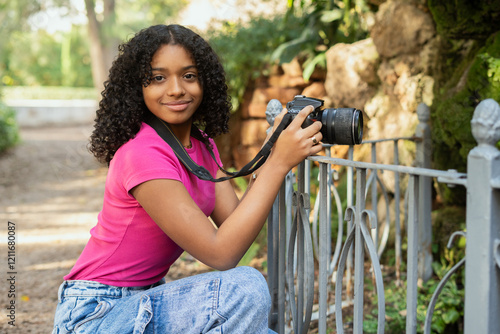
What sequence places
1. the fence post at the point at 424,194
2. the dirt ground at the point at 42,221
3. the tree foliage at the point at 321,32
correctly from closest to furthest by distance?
1. the fence post at the point at 424,194
2. the dirt ground at the point at 42,221
3. the tree foliage at the point at 321,32

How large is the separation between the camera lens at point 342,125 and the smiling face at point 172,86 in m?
0.53

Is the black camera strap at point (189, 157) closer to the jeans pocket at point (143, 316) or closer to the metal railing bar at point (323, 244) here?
the metal railing bar at point (323, 244)

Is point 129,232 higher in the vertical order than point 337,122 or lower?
lower

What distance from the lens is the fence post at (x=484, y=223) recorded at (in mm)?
1186

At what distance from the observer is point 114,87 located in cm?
193

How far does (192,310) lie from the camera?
5.40 feet

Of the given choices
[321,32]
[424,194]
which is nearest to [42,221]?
[321,32]

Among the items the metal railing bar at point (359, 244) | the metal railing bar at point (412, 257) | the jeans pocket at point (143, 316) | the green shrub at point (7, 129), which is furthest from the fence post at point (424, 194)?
the green shrub at point (7, 129)

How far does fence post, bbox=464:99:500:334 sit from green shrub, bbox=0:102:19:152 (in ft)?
33.1

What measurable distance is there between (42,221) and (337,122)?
5561 mm

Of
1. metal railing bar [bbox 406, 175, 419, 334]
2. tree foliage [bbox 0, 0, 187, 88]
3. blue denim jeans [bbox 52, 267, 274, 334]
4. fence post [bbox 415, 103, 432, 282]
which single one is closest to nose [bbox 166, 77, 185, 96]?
blue denim jeans [bbox 52, 267, 274, 334]

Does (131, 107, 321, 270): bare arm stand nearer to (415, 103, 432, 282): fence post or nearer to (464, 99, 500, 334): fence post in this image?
(464, 99, 500, 334): fence post

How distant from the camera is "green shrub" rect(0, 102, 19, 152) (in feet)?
32.5

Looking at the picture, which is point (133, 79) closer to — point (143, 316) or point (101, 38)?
point (143, 316)
